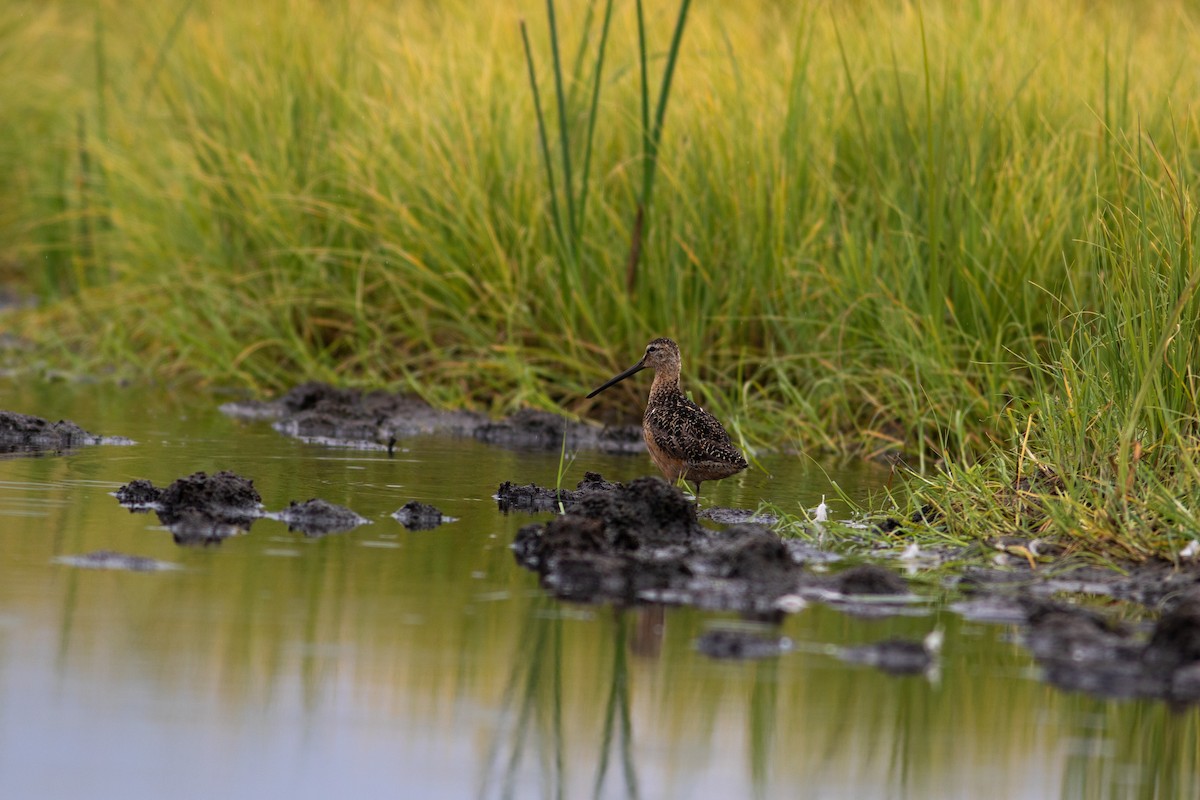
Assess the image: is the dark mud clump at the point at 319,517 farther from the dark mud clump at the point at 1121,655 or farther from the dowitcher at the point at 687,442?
the dark mud clump at the point at 1121,655

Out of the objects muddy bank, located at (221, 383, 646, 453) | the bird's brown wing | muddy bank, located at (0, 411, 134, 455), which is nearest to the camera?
the bird's brown wing

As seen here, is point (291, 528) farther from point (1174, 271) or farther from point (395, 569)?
point (1174, 271)

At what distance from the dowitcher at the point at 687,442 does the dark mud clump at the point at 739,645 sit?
2.38 m

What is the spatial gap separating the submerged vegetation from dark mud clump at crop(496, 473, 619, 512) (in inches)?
50.9

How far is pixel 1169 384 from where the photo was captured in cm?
656

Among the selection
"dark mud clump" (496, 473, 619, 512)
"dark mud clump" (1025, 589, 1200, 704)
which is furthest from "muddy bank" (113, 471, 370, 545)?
"dark mud clump" (1025, 589, 1200, 704)

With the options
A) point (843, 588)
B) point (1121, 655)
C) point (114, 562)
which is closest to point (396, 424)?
point (114, 562)

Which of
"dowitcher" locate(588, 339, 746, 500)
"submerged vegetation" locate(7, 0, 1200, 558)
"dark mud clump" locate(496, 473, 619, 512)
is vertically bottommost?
"dark mud clump" locate(496, 473, 619, 512)

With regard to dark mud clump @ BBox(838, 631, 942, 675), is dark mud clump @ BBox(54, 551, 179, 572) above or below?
above

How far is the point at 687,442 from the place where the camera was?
733cm

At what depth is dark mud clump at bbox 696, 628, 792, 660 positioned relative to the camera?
15.7ft

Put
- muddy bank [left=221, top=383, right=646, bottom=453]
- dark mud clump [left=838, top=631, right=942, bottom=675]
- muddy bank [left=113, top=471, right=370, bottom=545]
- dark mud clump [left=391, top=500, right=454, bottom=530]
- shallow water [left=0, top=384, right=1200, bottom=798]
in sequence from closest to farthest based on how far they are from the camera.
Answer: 1. shallow water [left=0, top=384, right=1200, bottom=798]
2. dark mud clump [left=838, top=631, right=942, bottom=675]
3. muddy bank [left=113, top=471, right=370, bottom=545]
4. dark mud clump [left=391, top=500, right=454, bottom=530]
5. muddy bank [left=221, top=383, right=646, bottom=453]

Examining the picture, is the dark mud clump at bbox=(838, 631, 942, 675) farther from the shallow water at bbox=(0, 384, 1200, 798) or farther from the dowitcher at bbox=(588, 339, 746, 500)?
the dowitcher at bbox=(588, 339, 746, 500)

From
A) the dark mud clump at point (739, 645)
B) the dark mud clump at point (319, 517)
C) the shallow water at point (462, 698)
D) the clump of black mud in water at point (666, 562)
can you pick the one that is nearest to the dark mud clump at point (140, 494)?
the dark mud clump at point (319, 517)
